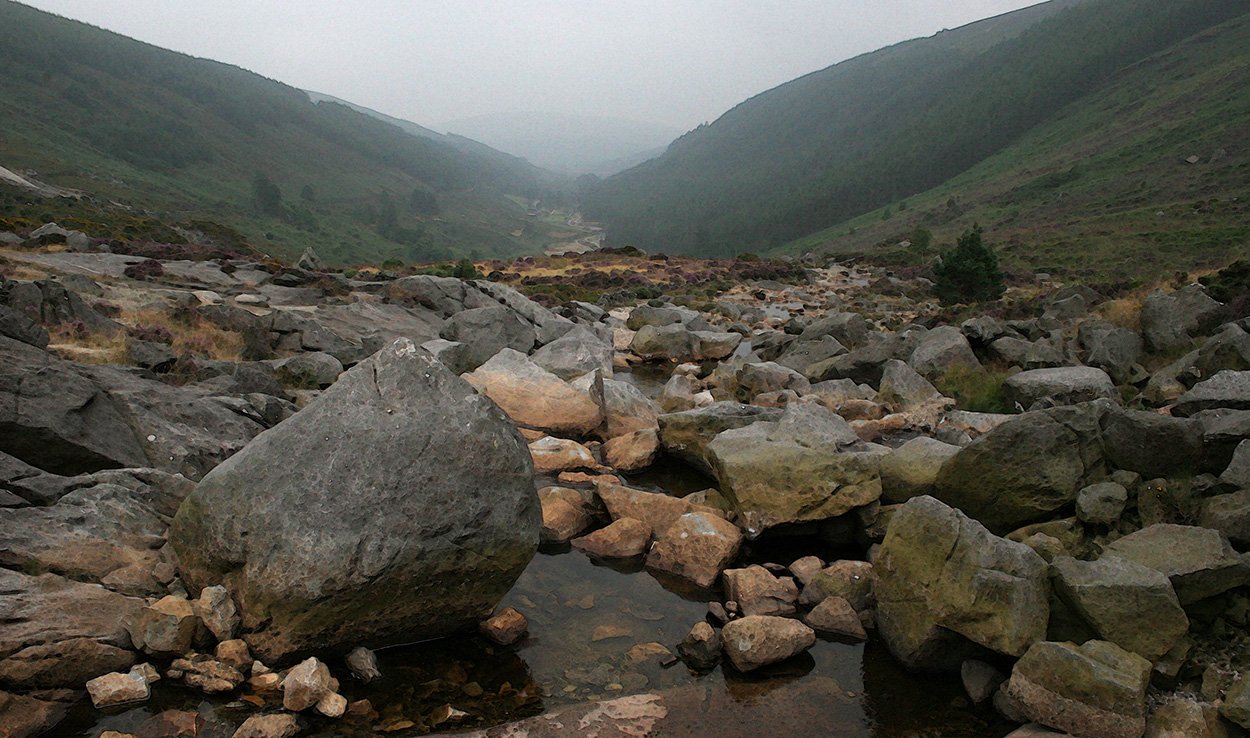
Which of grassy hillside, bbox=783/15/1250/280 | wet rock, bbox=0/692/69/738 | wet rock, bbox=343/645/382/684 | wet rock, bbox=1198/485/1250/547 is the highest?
grassy hillside, bbox=783/15/1250/280

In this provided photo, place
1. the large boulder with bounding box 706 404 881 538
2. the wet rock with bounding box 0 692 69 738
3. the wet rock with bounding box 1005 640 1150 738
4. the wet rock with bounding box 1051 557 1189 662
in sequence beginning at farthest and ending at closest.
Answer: the large boulder with bounding box 706 404 881 538
the wet rock with bounding box 1051 557 1189 662
the wet rock with bounding box 1005 640 1150 738
the wet rock with bounding box 0 692 69 738

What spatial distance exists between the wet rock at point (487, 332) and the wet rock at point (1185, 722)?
21874mm

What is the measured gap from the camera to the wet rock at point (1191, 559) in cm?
708

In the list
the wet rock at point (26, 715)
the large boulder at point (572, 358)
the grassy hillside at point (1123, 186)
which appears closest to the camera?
the wet rock at point (26, 715)

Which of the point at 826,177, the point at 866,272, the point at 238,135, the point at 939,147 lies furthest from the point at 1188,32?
the point at 238,135

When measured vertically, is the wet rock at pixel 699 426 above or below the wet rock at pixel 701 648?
above

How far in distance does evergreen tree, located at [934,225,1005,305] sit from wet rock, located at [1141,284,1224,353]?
25075 mm

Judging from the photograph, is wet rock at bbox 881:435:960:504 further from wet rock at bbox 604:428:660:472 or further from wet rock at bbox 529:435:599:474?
wet rock at bbox 529:435:599:474

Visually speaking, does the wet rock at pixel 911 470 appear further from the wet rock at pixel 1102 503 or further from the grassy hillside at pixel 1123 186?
the grassy hillside at pixel 1123 186

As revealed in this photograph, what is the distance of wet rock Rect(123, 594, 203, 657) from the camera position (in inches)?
256

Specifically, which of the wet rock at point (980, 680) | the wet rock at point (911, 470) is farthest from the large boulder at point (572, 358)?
the wet rock at point (980, 680)

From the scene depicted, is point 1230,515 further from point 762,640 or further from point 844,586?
point 762,640

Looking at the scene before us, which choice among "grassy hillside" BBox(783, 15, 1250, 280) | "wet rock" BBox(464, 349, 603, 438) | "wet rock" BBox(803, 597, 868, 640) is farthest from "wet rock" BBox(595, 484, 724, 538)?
"grassy hillside" BBox(783, 15, 1250, 280)

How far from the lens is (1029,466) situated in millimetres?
9805
